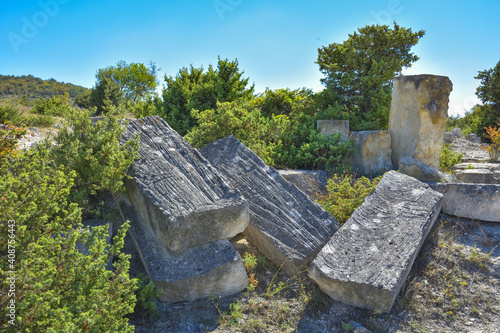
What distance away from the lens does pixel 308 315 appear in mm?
2621

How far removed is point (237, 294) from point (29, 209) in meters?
1.75

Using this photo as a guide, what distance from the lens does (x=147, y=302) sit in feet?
8.13

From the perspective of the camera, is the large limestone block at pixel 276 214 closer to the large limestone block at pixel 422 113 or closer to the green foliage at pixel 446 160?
the large limestone block at pixel 422 113

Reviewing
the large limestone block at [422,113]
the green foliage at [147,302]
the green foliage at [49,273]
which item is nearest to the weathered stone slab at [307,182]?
the large limestone block at [422,113]

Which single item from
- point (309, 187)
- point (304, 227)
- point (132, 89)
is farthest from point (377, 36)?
point (132, 89)

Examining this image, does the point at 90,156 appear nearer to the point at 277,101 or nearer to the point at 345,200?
the point at 345,200

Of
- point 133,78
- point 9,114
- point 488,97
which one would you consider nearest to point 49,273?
point 9,114

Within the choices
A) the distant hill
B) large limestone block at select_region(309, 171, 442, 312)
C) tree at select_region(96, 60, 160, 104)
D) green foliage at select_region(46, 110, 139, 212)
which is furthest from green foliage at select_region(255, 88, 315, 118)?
the distant hill

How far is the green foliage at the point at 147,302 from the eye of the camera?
2469mm

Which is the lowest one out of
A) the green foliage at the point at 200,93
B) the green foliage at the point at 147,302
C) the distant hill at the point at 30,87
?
the green foliage at the point at 147,302

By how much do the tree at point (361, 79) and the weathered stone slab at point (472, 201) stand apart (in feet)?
12.7

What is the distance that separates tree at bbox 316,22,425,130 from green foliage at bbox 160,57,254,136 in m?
2.26

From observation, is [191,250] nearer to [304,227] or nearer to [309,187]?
[304,227]

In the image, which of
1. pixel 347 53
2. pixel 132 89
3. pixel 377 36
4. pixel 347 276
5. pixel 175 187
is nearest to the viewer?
pixel 347 276
